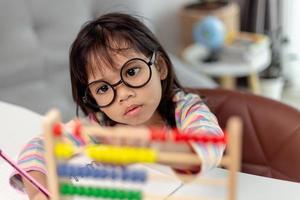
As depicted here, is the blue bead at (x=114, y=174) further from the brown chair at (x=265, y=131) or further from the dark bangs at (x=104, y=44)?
the brown chair at (x=265, y=131)

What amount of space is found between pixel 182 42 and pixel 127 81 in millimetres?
1795

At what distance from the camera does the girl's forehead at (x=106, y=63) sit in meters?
0.96

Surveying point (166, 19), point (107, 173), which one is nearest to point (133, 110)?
point (107, 173)

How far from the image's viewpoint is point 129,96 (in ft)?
3.14

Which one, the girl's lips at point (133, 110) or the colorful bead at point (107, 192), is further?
the girl's lips at point (133, 110)

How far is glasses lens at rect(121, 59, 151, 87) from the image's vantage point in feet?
3.14

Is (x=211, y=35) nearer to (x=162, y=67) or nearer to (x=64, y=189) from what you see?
(x=162, y=67)

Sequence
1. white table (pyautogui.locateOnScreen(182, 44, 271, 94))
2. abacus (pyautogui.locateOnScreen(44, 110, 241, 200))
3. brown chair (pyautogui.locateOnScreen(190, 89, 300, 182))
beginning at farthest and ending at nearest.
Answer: white table (pyautogui.locateOnScreen(182, 44, 271, 94)) < brown chair (pyautogui.locateOnScreen(190, 89, 300, 182)) < abacus (pyautogui.locateOnScreen(44, 110, 241, 200))

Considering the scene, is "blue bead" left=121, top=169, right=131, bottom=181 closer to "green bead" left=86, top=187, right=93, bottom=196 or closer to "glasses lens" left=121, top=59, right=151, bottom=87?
"green bead" left=86, top=187, right=93, bottom=196

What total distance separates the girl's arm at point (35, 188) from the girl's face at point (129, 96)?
0.17 m

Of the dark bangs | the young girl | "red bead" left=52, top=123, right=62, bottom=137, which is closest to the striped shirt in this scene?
the young girl

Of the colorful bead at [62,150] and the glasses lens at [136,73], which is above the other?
the glasses lens at [136,73]

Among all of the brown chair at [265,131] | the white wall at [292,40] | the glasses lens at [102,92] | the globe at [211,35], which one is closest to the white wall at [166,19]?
the globe at [211,35]

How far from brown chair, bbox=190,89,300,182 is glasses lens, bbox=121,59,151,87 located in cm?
37
